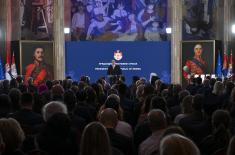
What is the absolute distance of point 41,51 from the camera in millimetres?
26547

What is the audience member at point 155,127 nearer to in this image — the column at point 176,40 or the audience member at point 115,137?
the audience member at point 115,137

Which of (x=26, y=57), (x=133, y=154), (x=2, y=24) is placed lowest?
(x=133, y=154)

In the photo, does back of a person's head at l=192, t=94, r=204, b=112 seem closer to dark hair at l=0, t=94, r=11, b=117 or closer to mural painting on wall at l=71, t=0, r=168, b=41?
dark hair at l=0, t=94, r=11, b=117

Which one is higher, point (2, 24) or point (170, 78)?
point (2, 24)

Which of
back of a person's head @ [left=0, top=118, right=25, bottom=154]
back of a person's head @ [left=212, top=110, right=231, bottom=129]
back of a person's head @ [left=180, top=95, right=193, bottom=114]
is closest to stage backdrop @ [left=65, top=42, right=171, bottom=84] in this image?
back of a person's head @ [left=180, top=95, right=193, bottom=114]

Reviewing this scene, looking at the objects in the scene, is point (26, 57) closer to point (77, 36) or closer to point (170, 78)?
point (77, 36)

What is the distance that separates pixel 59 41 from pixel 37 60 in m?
1.85

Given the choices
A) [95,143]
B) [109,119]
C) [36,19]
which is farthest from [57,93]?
[36,19]

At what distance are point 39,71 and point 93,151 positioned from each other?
22179 millimetres

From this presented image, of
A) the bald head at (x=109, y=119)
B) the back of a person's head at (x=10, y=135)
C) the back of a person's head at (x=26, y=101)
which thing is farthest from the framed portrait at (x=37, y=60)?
the back of a person's head at (x=10, y=135)

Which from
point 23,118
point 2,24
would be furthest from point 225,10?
point 23,118

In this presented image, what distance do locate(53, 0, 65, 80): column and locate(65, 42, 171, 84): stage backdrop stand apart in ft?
1.34

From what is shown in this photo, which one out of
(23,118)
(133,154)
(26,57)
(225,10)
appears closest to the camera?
(133,154)

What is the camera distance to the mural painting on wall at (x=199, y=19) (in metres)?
28.3
